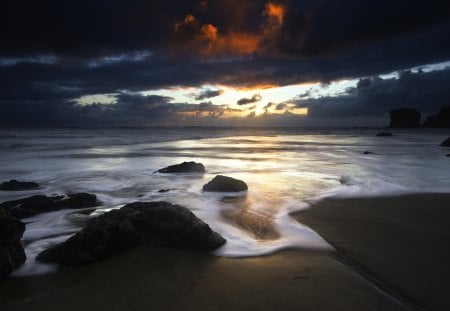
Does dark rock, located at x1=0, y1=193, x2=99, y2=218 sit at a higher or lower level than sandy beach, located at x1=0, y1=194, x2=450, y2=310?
higher

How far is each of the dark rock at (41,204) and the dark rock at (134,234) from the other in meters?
2.74

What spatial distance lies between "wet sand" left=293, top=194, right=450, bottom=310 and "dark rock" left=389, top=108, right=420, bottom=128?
142877 millimetres

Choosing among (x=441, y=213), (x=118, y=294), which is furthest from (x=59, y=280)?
(x=441, y=213)

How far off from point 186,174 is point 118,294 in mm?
9534

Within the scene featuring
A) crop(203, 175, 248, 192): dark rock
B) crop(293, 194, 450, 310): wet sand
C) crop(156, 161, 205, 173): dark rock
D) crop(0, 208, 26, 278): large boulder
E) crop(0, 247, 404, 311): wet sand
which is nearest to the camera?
crop(0, 247, 404, 311): wet sand

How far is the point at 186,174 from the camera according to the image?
516 inches

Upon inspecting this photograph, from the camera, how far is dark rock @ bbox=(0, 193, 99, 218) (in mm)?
6844

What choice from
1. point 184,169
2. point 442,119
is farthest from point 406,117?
point 184,169

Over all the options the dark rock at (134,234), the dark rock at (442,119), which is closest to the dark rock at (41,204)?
the dark rock at (134,234)

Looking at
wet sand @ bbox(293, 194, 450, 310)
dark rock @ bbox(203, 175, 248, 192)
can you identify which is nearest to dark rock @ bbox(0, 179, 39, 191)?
dark rock @ bbox(203, 175, 248, 192)

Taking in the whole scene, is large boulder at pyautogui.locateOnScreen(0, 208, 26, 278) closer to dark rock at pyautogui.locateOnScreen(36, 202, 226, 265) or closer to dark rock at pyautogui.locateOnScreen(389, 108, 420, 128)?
dark rock at pyautogui.locateOnScreen(36, 202, 226, 265)

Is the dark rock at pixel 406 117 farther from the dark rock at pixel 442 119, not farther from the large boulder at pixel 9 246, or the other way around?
the large boulder at pixel 9 246

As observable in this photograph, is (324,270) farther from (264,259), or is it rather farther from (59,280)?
(59,280)

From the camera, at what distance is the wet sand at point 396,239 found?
150 inches
